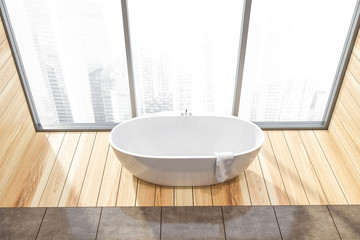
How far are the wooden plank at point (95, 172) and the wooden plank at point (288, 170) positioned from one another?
1.51m

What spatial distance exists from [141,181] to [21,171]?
3.31 feet

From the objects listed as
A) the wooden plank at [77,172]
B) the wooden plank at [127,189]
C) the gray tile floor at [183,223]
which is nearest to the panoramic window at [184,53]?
the wooden plank at [77,172]

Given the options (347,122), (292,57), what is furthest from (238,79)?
(347,122)

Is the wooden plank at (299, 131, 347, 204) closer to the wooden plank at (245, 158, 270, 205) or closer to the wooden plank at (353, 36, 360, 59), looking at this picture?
the wooden plank at (245, 158, 270, 205)

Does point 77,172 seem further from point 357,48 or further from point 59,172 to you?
point 357,48

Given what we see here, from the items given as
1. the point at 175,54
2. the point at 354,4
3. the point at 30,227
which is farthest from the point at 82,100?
the point at 354,4

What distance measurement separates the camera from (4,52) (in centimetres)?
291

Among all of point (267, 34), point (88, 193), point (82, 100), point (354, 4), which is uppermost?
point (354, 4)

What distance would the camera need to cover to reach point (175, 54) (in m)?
3.10

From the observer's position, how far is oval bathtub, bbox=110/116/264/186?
111 inches

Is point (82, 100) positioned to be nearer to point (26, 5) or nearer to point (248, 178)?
point (26, 5)

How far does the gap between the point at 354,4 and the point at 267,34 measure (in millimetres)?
699

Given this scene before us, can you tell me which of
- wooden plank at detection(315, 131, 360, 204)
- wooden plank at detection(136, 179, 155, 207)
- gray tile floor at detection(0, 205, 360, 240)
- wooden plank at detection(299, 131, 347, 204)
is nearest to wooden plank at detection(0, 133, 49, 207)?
gray tile floor at detection(0, 205, 360, 240)

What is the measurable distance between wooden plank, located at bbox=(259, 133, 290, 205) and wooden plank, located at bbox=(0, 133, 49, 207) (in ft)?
6.39
